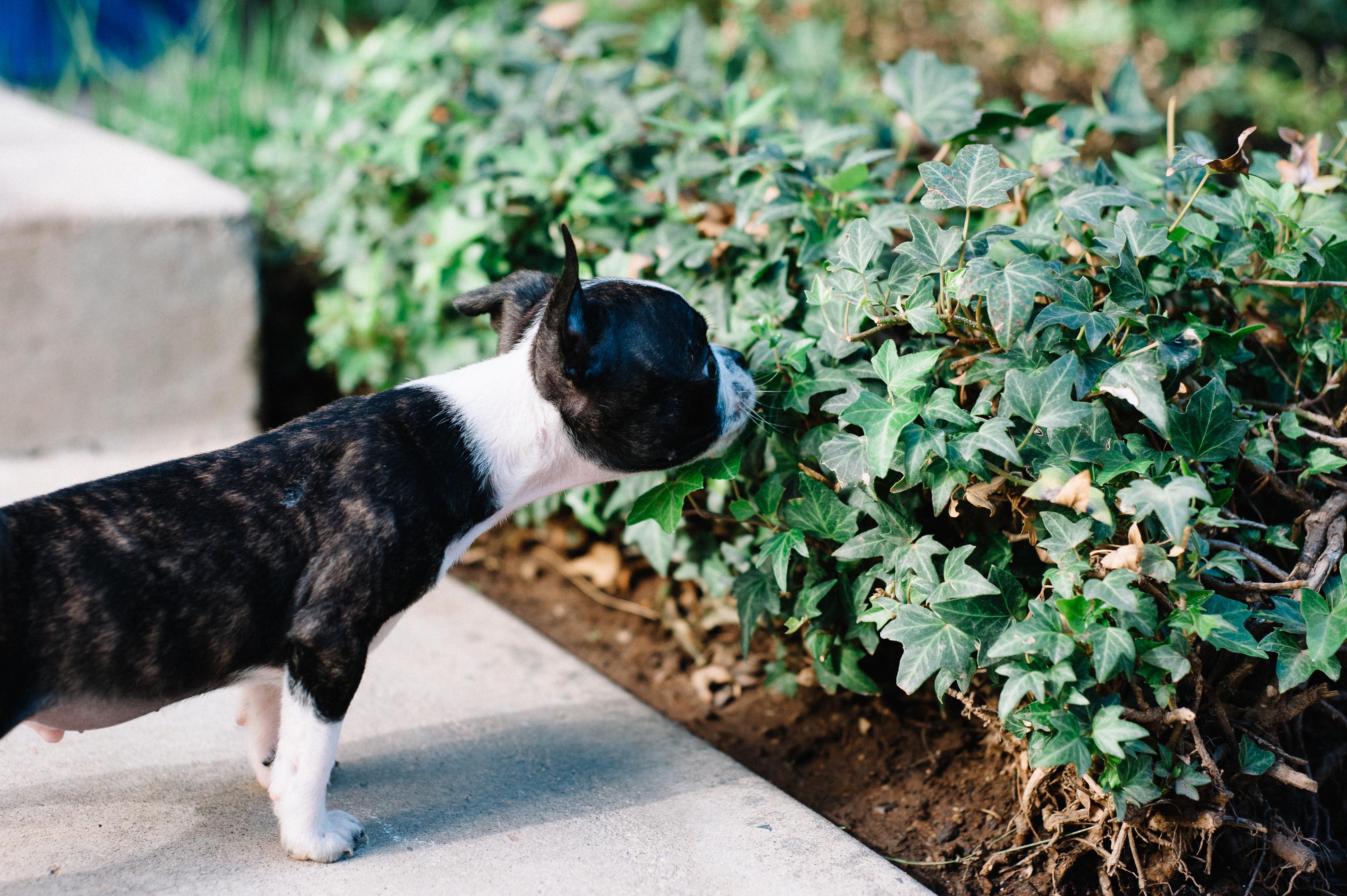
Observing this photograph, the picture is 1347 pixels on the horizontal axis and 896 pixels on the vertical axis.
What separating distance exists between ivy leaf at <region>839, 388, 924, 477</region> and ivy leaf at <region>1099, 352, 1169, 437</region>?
42 cm

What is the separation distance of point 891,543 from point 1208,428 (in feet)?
2.52

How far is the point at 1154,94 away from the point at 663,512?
6.36 m

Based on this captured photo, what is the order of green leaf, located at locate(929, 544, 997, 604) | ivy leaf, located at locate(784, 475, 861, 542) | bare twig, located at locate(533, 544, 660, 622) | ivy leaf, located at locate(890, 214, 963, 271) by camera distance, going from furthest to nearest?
bare twig, located at locate(533, 544, 660, 622) → ivy leaf, located at locate(784, 475, 861, 542) → ivy leaf, located at locate(890, 214, 963, 271) → green leaf, located at locate(929, 544, 997, 604)

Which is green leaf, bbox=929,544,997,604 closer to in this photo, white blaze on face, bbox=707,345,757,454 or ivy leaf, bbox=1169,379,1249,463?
ivy leaf, bbox=1169,379,1249,463

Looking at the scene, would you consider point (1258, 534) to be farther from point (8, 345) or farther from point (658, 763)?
point (8, 345)

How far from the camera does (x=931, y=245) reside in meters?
2.52

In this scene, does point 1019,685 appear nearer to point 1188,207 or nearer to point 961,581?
point 961,581

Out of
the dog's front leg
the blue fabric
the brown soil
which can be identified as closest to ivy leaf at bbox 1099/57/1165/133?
the brown soil

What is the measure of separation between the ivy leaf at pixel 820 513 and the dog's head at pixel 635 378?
0.26 meters

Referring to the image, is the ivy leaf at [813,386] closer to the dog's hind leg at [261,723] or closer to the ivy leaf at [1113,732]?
the ivy leaf at [1113,732]

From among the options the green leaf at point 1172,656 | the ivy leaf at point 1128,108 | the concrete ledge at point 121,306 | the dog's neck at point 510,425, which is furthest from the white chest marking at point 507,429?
the concrete ledge at point 121,306

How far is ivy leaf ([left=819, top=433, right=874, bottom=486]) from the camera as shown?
2.51 metres

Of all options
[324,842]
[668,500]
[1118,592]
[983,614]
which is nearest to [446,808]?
[324,842]

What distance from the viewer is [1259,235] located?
2725mm
